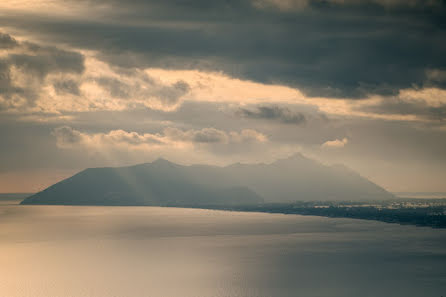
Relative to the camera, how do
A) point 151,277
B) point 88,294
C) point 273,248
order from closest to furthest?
point 88,294
point 151,277
point 273,248

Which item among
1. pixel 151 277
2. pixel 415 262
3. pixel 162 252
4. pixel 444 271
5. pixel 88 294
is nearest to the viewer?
pixel 88 294

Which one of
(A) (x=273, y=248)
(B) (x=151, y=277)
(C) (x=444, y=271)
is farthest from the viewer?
(A) (x=273, y=248)

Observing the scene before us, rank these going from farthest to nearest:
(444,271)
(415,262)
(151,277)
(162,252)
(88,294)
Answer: (162,252)
(415,262)
(444,271)
(151,277)
(88,294)

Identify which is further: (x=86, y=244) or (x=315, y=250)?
(x=86, y=244)

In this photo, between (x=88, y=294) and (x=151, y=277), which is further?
(x=151, y=277)

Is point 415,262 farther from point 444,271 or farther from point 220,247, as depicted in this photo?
point 220,247

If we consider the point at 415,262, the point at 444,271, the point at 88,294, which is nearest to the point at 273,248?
the point at 415,262

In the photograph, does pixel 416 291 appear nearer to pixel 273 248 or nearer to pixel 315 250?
pixel 315 250

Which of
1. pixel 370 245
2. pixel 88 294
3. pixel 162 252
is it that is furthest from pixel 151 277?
pixel 370 245
